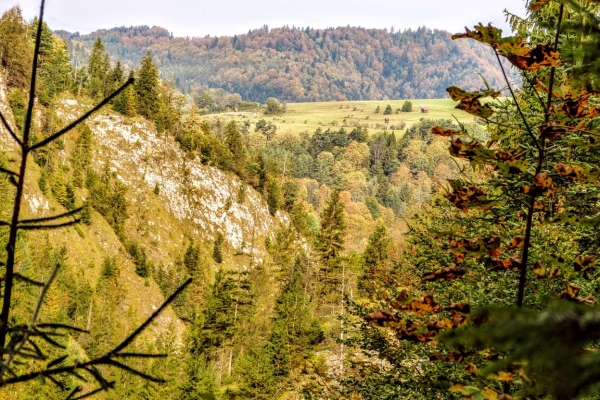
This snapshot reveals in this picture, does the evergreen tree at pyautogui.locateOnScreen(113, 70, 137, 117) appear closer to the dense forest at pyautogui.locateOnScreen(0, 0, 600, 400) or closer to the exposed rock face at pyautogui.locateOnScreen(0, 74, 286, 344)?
the dense forest at pyautogui.locateOnScreen(0, 0, 600, 400)

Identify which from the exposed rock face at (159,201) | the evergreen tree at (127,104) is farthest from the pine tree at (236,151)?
the evergreen tree at (127,104)

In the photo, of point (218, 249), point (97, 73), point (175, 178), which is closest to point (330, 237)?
point (218, 249)

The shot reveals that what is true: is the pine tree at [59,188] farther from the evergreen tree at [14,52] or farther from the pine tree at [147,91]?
the pine tree at [147,91]

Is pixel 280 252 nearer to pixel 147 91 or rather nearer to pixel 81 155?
pixel 81 155

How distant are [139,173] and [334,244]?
42.4 m

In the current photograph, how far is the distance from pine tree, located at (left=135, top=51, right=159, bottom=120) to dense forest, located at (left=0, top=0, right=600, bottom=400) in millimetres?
495

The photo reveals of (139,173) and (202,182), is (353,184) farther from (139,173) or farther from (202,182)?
(139,173)

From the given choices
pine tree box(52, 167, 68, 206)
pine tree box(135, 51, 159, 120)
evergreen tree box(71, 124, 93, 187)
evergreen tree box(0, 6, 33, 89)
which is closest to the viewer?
pine tree box(52, 167, 68, 206)

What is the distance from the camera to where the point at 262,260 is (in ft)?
246

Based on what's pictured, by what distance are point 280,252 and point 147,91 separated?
32500 millimetres

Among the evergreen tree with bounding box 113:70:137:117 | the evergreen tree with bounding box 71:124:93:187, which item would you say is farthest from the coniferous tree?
the evergreen tree with bounding box 113:70:137:117

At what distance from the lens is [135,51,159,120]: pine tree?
75.6 m

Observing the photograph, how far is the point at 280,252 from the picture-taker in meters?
67.5

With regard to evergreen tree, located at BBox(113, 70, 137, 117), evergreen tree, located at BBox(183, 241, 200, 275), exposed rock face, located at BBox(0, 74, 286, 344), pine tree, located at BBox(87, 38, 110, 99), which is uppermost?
pine tree, located at BBox(87, 38, 110, 99)
